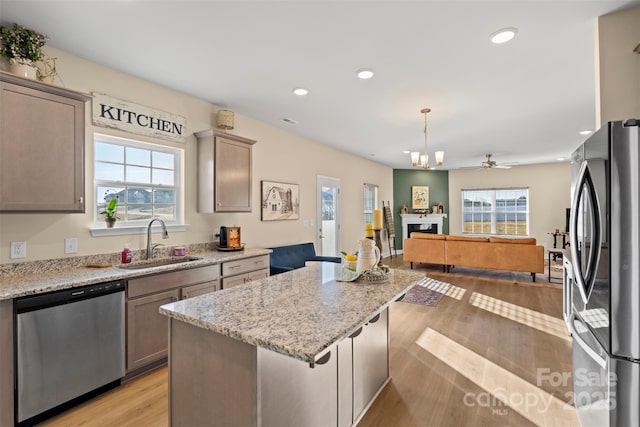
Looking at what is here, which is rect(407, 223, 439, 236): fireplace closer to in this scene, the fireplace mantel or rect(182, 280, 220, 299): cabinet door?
the fireplace mantel

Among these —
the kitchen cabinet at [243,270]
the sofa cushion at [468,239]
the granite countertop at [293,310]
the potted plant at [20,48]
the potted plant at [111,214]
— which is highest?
the potted plant at [20,48]

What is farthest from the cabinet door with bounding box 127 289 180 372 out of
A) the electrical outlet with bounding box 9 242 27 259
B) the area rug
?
the area rug

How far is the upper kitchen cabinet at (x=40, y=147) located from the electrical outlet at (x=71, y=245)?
15.4 inches

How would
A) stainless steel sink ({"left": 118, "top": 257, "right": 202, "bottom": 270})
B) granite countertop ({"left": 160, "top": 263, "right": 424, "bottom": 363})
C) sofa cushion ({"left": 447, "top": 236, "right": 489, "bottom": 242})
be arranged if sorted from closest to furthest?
granite countertop ({"left": 160, "top": 263, "right": 424, "bottom": 363})
stainless steel sink ({"left": 118, "top": 257, "right": 202, "bottom": 270})
sofa cushion ({"left": 447, "top": 236, "right": 489, "bottom": 242})

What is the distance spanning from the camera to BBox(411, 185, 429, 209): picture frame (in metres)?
9.59

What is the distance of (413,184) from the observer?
959 centimetres

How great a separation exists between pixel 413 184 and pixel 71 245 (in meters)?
8.63

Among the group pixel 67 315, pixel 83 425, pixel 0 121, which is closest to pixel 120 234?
pixel 67 315

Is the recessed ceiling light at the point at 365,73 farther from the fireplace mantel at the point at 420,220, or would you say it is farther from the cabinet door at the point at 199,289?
the fireplace mantel at the point at 420,220

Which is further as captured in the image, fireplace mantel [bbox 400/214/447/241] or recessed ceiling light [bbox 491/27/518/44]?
fireplace mantel [bbox 400/214/447/241]

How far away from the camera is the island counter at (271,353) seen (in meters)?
1.26

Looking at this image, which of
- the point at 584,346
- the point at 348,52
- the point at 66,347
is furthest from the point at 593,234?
the point at 66,347

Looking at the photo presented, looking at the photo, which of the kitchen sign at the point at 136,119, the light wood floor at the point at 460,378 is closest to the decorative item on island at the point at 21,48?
the kitchen sign at the point at 136,119

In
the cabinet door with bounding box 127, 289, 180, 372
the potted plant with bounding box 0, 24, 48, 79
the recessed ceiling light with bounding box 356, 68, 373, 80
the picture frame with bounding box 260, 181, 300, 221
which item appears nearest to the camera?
the potted plant with bounding box 0, 24, 48, 79
